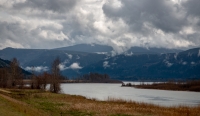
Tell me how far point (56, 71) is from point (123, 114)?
10154cm

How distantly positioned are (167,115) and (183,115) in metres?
3.22

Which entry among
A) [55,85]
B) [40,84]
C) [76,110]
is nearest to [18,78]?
[40,84]

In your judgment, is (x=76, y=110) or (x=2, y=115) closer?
(x=2, y=115)

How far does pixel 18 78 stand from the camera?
168m

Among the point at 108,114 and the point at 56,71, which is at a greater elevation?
the point at 56,71

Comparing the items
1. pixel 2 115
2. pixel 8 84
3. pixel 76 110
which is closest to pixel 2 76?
pixel 8 84

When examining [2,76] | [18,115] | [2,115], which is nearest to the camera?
[2,115]

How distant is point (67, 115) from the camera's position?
48.9 meters

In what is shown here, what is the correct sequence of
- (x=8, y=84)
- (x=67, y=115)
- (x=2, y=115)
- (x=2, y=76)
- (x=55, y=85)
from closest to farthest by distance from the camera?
1. (x=2, y=115)
2. (x=67, y=115)
3. (x=55, y=85)
4. (x=8, y=84)
5. (x=2, y=76)

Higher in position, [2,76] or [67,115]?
[2,76]

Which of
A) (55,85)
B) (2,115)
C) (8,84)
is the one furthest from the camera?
(8,84)

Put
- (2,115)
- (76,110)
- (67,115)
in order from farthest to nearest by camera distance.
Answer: (76,110), (67,115), (2,115)

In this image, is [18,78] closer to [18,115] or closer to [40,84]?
[40,84]

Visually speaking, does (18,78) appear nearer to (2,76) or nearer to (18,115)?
(2,76)
